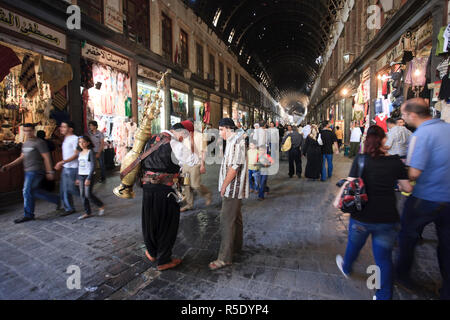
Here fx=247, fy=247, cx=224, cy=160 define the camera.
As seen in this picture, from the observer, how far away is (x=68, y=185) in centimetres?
512

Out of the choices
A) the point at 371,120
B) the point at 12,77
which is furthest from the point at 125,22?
the point at 371,120

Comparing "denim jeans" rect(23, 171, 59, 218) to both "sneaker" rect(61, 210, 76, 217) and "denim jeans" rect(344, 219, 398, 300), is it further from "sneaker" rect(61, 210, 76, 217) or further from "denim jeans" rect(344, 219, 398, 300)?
"denim jeans" rect(344, 219, 398, 300)

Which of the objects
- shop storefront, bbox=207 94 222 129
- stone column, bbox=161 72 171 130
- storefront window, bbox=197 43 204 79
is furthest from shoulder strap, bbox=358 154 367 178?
shop storefront, bbox=207 94 222 129

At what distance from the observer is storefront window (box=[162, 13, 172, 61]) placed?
14.2m

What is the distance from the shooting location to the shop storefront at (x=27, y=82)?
6.59 meters

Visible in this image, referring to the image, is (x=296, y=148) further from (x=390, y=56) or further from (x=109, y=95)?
(x=109, y=95)

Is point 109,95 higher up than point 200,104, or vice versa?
point 200,104

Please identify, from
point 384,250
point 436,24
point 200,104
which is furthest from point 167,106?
point 384,250

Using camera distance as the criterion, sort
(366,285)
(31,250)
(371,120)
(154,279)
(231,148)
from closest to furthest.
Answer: (366,285)
(154,279)
(231,148)
(31,250)
(371,120)

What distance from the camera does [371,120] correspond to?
10305 millimetres

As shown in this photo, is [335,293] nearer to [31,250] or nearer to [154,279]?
[154,279]

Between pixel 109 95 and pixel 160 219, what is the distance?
29.5 ft

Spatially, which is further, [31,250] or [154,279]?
[31,250]
